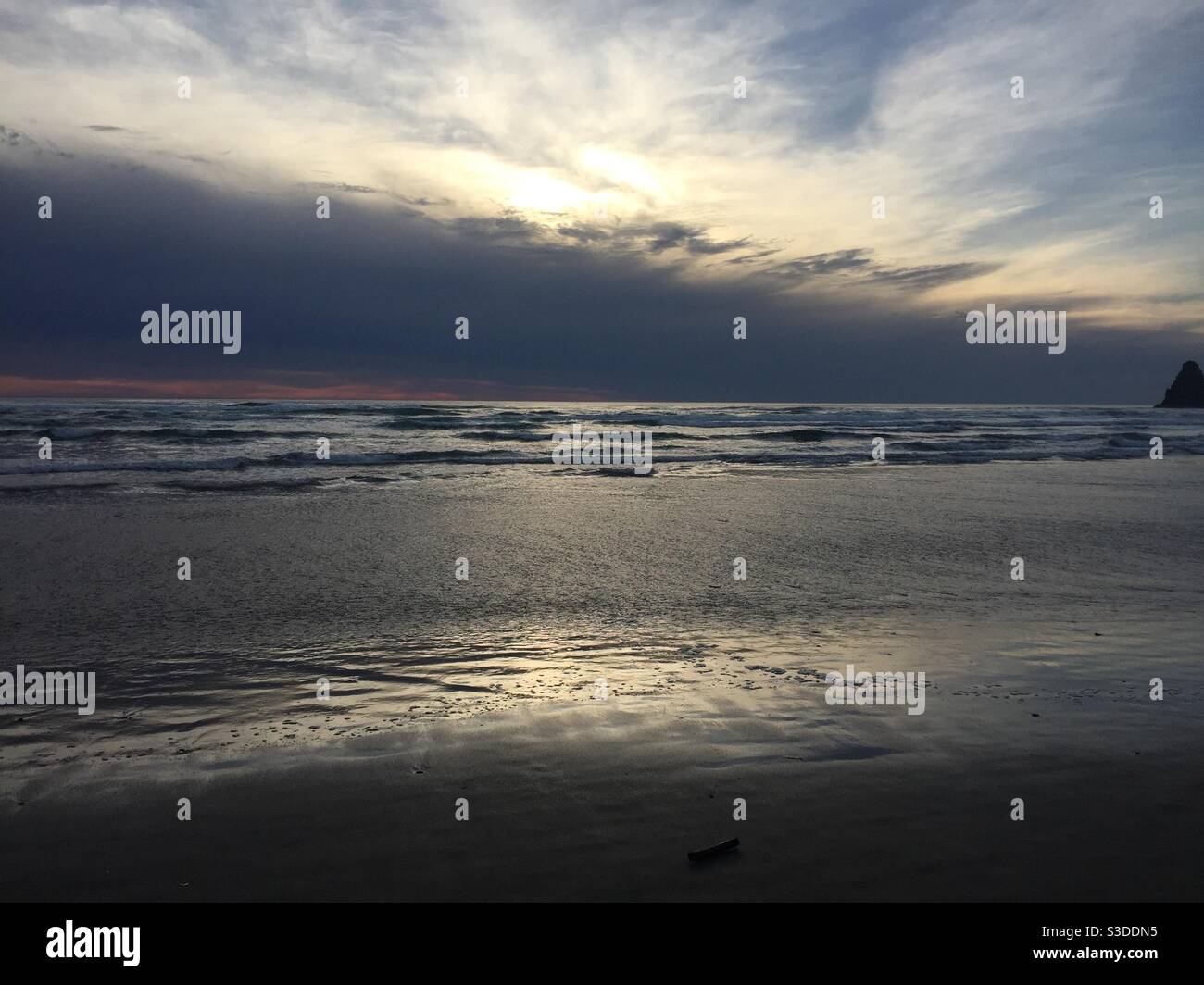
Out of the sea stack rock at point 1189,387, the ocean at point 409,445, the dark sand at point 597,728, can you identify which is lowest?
the dark sand at point 597,728

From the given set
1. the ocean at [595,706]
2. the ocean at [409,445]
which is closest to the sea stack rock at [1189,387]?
the ocean at [409,445]

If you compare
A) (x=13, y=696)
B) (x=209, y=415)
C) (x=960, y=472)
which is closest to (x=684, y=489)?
(x=960, y=472)

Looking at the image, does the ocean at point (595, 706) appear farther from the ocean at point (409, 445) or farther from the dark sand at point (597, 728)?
the ocean at point (409, 445)

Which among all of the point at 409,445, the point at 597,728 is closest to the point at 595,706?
the point at 597,728

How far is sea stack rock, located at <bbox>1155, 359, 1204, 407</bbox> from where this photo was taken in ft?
375

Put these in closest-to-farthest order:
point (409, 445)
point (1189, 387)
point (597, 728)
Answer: point (597, 728), point (409, 445), point (1189, 387)

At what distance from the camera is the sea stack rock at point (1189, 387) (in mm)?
114250

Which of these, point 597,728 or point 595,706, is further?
point 595,706

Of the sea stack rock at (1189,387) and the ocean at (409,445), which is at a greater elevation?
the sea stack rock at (1189,387)

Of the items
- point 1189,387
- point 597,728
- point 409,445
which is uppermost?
point 1189,387

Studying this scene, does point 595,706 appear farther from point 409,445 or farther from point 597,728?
point 409,445

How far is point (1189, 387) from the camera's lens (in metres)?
115

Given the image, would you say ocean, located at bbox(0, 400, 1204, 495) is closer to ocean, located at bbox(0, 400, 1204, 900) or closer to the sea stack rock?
Result: ocean, located at bbox(0, 400, 1204, 900)
